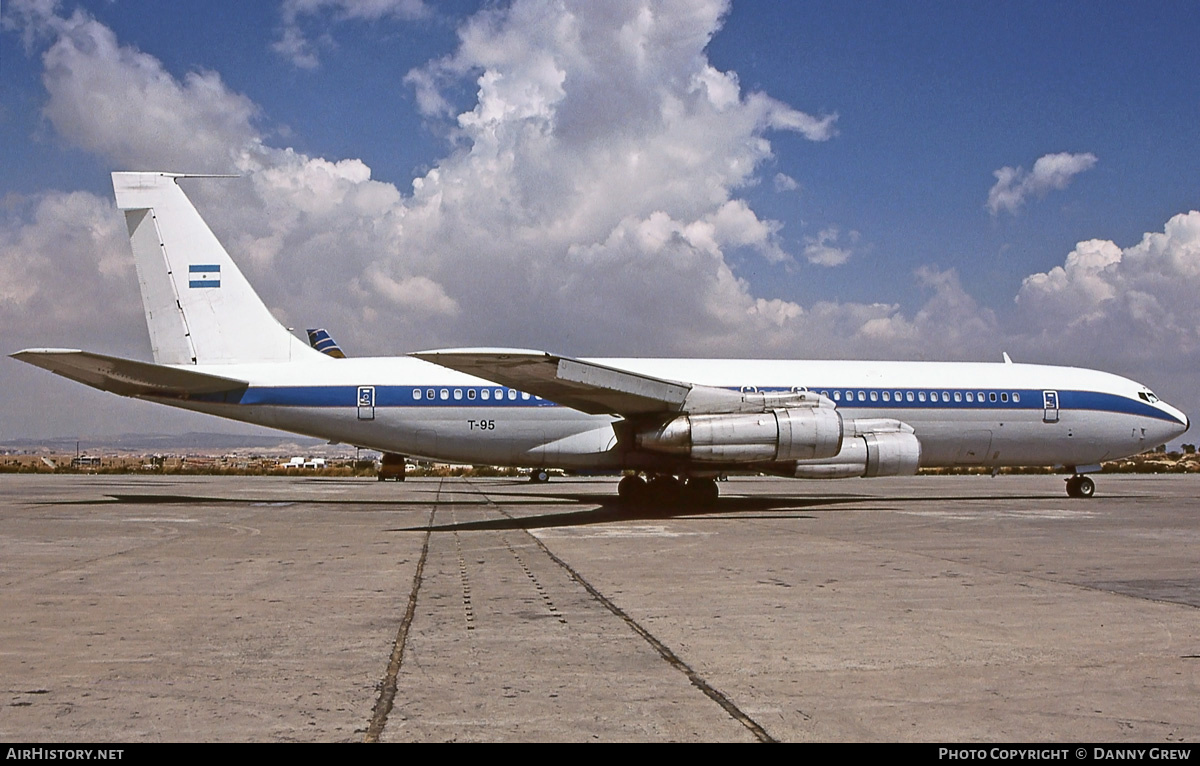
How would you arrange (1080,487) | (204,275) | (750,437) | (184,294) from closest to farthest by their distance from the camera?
(750,437)
(184,294)
(204,275)
(1080,487)

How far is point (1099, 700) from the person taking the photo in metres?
4.45

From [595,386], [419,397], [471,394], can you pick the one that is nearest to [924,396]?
[595,386]

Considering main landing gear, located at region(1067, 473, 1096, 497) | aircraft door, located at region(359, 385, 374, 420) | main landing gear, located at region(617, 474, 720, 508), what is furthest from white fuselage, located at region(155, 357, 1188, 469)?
main landing gear, located at region(617, 474, 720, 508)

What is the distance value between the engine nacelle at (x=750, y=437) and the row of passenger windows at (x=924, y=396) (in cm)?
386

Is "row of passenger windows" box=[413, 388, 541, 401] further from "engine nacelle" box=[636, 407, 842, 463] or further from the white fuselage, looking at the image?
"engine nacelle" box=[636, 407, 842, 463]

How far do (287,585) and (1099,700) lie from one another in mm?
6925

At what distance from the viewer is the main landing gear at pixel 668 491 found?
20078 mm

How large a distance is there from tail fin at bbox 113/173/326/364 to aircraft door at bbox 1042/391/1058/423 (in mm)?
18121

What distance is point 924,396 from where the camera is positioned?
21938mm

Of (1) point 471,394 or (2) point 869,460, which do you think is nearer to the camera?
(2) point 869,460

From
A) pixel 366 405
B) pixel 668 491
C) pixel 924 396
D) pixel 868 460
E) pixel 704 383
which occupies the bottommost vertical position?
pixel 668 491

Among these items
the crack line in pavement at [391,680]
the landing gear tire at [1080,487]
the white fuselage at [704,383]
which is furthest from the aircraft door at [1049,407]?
the crack line in pavement at [391,680]

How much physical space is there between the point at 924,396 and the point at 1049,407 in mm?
3750

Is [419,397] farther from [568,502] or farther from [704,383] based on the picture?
[704,383]
